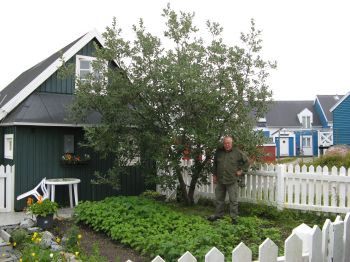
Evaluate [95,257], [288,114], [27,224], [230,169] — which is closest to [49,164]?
[27,224]

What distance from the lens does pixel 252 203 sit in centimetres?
971

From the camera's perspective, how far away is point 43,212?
7.55 meters

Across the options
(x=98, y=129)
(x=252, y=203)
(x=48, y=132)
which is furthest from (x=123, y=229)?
(x=48, y=132)

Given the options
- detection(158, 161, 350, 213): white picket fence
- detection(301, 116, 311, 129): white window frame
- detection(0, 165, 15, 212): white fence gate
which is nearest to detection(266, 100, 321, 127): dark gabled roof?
detection(301, 116, 311, 129): white window frame

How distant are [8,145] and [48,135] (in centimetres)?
138

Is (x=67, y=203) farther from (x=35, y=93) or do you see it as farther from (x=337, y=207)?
(x=337, y=207)

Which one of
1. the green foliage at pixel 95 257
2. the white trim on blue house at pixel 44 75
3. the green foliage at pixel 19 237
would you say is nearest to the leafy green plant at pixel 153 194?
the white trim on blue house at pixel 44 75

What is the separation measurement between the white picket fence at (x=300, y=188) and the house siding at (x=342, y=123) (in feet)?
66.2

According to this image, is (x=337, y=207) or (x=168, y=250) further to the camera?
(x=337, y=207)

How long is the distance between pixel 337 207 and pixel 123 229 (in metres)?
5.24

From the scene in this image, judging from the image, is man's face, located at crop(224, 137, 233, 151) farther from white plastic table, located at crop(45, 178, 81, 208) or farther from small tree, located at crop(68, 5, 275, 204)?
white plastic table, located at crop(45, 178, 81, 208)

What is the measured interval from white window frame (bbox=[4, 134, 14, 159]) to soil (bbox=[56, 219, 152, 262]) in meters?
3.76

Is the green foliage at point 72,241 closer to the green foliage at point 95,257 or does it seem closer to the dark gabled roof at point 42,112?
the green foliage at point 95,257

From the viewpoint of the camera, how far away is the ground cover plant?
18.0 ft
